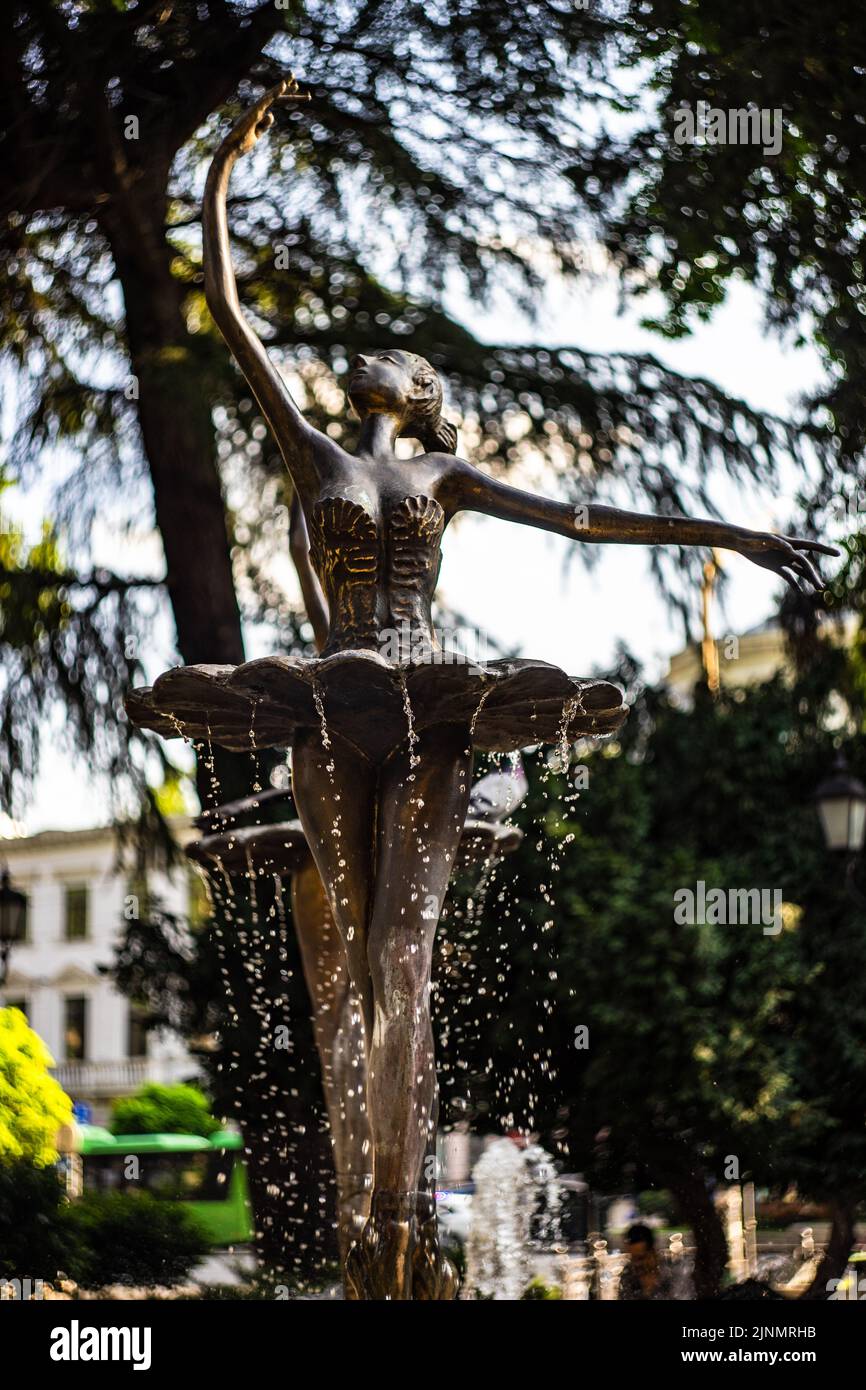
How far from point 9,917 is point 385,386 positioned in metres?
7.66

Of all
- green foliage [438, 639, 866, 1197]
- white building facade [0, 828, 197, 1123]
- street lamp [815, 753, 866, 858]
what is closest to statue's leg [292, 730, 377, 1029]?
green foliage [438, 639, 866, 1197]

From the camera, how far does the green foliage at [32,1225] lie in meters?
7.95

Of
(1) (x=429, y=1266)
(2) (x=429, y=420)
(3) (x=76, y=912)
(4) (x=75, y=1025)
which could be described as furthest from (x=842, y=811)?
(3) (x=76, y=912)

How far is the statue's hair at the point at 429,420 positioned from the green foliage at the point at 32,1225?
4.34 meters

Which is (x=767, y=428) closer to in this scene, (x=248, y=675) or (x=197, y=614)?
(x=197, y=614)

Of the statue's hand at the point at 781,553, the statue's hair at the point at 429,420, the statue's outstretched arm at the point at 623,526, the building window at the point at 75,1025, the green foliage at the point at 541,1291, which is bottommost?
the green foliage at the point at 541,1291

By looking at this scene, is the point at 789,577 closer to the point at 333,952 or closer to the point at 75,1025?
the point at 333,952

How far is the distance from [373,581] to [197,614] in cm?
671

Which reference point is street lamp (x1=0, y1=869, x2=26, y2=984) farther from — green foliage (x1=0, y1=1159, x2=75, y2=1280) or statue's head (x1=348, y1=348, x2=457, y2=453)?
statue's head (x1=348, y1=348, x2=457, y2=453)

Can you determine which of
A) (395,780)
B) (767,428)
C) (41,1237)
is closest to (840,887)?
(767,428)

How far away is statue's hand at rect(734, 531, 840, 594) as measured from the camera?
547 centimetres

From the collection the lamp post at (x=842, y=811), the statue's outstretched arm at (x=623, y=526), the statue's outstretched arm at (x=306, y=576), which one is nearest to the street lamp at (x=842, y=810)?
the lamp post at (x=842, y=811)

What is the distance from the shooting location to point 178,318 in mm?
12508

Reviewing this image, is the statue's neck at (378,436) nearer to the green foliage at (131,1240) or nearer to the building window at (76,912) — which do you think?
the green foliage at (131,1240)
